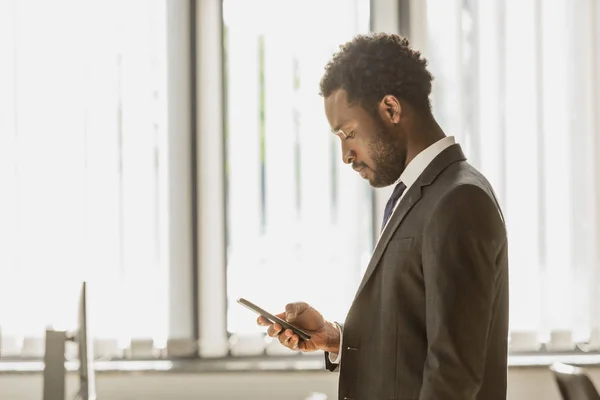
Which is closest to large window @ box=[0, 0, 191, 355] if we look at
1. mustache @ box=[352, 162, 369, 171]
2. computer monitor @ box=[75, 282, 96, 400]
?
computer monitor @ box=[75, 282, 96, 400]

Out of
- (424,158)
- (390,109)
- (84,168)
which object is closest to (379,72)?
(390,109)

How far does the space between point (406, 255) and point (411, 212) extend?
9cm

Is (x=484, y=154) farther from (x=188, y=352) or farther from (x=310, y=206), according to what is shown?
(x=188, y=352)

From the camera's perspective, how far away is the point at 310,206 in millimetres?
2779

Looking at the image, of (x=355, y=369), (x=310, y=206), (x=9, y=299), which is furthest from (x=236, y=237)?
(x=355, y=369)

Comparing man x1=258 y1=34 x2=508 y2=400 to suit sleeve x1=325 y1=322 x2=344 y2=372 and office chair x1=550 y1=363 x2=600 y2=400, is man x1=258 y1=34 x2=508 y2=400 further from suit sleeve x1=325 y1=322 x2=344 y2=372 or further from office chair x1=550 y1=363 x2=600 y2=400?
office chair x1=550 y1=363 x2=600 y2=400

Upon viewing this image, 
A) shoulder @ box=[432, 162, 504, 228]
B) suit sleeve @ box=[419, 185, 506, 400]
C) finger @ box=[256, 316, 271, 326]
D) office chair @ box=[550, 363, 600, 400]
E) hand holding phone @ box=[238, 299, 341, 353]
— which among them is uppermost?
shoulder @ box=[432, 162, 504, 228]

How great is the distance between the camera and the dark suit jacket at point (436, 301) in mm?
1232

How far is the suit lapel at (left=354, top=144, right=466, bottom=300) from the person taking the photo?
139cm

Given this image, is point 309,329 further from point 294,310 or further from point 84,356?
point 84,356

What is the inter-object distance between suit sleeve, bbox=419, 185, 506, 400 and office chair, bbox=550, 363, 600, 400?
0.74 metres

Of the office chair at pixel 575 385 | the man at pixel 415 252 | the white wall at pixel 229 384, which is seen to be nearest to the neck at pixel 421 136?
the man at pixel 415 252

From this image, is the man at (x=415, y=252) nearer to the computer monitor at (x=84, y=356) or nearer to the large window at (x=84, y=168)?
the computer monitor at (x=84, y=356)

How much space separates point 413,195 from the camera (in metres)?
1.40
